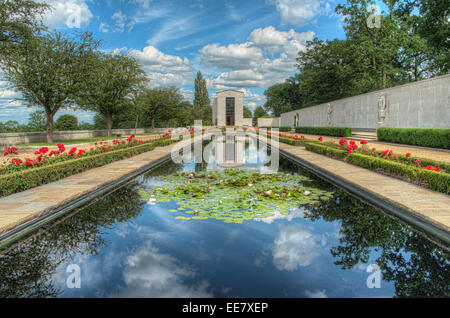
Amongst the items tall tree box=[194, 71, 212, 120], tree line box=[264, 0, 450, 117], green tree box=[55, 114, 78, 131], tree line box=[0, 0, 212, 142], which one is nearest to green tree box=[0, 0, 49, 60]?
tree line box=[0, 0, 212, 142]

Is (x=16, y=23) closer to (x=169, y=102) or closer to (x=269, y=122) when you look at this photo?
(x=169, y=102)

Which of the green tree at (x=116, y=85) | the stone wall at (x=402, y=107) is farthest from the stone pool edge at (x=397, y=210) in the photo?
the green tree at (x=116, y=85)

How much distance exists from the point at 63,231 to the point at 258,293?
9.41 ft

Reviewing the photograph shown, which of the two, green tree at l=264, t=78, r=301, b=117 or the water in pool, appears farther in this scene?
green tree at l=264, t=78, r=301, b=117

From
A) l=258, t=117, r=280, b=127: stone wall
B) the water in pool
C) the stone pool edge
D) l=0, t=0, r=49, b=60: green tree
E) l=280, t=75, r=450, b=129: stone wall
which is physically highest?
l=0, t=0, r=49, b=60: green tree

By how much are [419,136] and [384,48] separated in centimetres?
1524

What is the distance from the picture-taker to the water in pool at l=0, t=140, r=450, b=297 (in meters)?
2.47

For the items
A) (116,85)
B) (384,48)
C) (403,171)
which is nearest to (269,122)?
(384,48)

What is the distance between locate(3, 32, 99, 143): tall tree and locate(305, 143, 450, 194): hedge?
1817 cm

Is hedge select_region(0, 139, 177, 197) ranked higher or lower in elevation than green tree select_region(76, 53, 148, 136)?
lower

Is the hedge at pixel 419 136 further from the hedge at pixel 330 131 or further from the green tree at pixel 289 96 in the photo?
the green tree at pixel 289 96

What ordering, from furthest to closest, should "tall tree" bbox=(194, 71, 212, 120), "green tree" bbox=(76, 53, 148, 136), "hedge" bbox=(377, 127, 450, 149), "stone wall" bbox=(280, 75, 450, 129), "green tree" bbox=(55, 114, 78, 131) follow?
"tall tree" bbox=(194, 71, 212, 120) < "green tree" bbox=(55, 114, 78, 131) < "green tree" bbox=(76, 53, 148, 136) < "stone wall" bbox=(280, 75, 450, 129) < "hedge" bbox=(377, 127, 450, 149)

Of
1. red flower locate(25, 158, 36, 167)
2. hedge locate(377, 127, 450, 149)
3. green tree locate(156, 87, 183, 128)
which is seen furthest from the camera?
green tree locate(156, 87, 183, 128)

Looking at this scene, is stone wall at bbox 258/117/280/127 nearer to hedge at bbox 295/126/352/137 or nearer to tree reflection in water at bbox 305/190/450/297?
hedge at bbox 295/126/352/137
